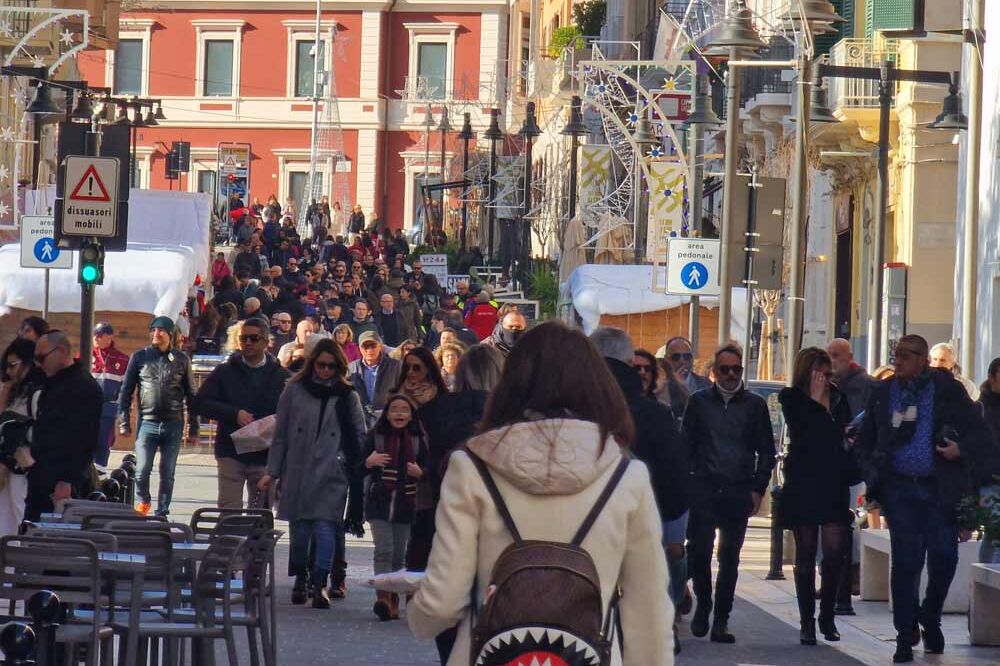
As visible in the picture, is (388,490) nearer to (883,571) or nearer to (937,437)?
(937,437)

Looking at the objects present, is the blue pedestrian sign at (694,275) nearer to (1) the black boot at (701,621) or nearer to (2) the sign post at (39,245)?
(2) the sign post at (39,245)

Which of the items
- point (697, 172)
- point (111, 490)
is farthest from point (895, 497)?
point (697, 172)

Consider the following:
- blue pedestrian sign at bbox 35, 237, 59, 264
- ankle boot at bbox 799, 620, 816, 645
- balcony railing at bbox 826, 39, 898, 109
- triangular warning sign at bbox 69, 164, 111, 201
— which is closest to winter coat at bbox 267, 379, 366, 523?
ankle boot at bbox 799, 620, 816, 645

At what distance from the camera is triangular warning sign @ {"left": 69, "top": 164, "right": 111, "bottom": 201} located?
1930 centimetres

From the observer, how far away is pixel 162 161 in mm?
84562

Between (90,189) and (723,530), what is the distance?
7.86 meters

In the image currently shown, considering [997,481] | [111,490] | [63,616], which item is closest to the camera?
[63,616]

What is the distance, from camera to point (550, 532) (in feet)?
19.1

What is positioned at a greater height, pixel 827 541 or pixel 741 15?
pixel 741 15

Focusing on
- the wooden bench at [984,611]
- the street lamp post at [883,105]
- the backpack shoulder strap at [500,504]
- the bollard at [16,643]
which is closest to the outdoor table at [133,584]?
the bollard at [16,643]

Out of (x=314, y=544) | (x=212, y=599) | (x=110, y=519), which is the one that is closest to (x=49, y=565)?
(x=212, y=599)

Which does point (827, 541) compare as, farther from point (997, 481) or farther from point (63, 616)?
point (63, 616)

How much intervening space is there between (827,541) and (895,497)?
1089mm

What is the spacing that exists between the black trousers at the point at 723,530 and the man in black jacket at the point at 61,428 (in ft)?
11.8
